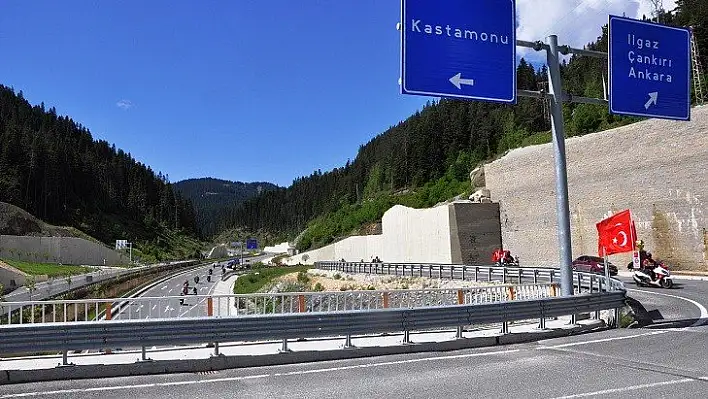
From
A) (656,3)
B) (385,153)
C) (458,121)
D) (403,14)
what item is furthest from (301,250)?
(403,14)

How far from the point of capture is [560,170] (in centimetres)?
1545

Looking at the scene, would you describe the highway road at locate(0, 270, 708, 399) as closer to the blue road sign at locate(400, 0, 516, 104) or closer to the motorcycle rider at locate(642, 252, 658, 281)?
the blue road sign at locate(400, 0, 516, 104)

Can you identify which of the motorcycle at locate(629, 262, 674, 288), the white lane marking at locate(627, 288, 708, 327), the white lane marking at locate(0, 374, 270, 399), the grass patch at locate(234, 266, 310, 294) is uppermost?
the motorcycle at locate(629, 262, 674, 288)

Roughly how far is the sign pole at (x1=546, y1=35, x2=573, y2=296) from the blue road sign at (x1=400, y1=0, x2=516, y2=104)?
1513 mm

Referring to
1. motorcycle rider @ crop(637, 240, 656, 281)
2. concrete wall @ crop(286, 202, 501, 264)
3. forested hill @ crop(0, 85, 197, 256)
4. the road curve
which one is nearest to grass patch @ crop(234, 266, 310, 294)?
concrete wall @ crop(286, 202, 501, 264)

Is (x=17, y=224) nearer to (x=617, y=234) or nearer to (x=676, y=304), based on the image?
(x=676, y=304)

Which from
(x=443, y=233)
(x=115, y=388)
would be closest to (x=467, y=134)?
(x=443, y=233)

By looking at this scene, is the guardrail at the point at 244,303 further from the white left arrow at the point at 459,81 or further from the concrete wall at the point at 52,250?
the concrete wall at the point at 52,250

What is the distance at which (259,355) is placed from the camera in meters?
10.3

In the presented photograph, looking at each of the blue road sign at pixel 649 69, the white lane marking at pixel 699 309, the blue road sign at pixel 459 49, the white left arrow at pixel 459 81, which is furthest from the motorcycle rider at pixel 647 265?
the white left arrow at pixel 459 81

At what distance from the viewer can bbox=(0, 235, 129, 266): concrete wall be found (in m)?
85.5

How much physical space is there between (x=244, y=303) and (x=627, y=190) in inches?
1252

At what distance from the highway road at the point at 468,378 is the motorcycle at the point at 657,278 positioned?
49.8 ft

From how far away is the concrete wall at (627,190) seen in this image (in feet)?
120
